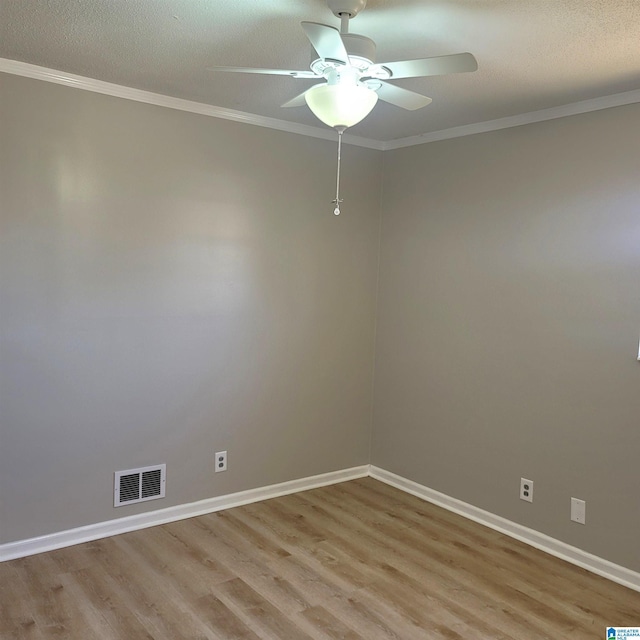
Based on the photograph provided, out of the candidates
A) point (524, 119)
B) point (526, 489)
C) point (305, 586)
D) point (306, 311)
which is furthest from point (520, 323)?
point (305, 586)

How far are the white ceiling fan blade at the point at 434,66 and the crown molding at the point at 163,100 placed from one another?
5.40ft

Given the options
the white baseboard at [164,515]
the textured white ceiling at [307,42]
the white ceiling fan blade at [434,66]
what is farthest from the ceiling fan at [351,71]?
the white baseboard at [164,515]

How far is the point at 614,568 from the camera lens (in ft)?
10.1

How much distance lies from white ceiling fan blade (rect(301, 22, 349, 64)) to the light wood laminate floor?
88.1 inches

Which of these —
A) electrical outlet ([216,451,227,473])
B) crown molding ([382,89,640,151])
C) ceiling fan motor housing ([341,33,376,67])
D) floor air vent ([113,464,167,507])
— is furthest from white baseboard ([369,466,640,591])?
ceiling fan motor housing ([341,33,376,67])

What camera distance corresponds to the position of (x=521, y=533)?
3.53 m

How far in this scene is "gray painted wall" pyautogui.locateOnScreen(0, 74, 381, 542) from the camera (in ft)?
10.0

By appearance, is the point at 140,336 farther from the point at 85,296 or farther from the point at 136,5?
the point at 136,5

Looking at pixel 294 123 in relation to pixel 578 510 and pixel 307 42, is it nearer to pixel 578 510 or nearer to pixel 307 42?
pixel 307 42

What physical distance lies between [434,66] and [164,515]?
2.83 m

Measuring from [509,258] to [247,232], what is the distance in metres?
1.59

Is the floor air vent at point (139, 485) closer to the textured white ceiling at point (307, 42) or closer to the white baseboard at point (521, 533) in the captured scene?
the white baseboard at point (521, 533)

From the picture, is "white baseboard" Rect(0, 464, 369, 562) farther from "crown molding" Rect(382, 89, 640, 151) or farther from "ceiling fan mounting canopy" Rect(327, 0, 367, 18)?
"ceiling fan mounting canopy" Rect(327, 0, 367, 18)

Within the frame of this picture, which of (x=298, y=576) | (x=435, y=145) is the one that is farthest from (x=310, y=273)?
(x=298, y=576)
